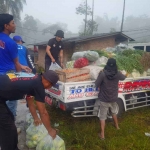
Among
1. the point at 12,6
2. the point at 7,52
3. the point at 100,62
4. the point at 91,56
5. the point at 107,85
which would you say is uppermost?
the point at 12,6

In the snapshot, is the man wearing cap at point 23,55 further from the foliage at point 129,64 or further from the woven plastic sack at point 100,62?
the foliage at point 129,64

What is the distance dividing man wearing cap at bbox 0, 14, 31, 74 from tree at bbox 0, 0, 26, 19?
28.0 meters

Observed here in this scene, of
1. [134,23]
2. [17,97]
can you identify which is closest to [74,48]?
[17,97]

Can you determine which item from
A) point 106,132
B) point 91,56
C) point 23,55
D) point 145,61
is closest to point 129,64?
point 145,61

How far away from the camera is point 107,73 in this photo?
149 inches

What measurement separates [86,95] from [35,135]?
1353 mm

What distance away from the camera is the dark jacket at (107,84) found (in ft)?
12.4

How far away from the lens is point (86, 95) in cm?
398

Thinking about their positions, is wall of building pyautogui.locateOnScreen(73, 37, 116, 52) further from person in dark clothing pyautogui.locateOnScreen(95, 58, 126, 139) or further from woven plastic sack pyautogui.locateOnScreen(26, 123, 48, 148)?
woven plastic sack pyautogui.locateOnScreen(26, 123, 48, 148)

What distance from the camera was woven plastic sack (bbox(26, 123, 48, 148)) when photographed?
325 centimetres

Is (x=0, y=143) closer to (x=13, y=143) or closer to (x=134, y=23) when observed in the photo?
(x=13, y=143)

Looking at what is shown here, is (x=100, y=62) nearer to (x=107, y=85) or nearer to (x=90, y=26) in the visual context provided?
(x=107, y=85)

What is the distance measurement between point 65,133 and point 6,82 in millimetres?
2010

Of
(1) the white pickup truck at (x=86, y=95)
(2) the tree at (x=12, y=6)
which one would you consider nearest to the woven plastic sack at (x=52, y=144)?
(1) the white pickup truck at (x=86, y=95)
